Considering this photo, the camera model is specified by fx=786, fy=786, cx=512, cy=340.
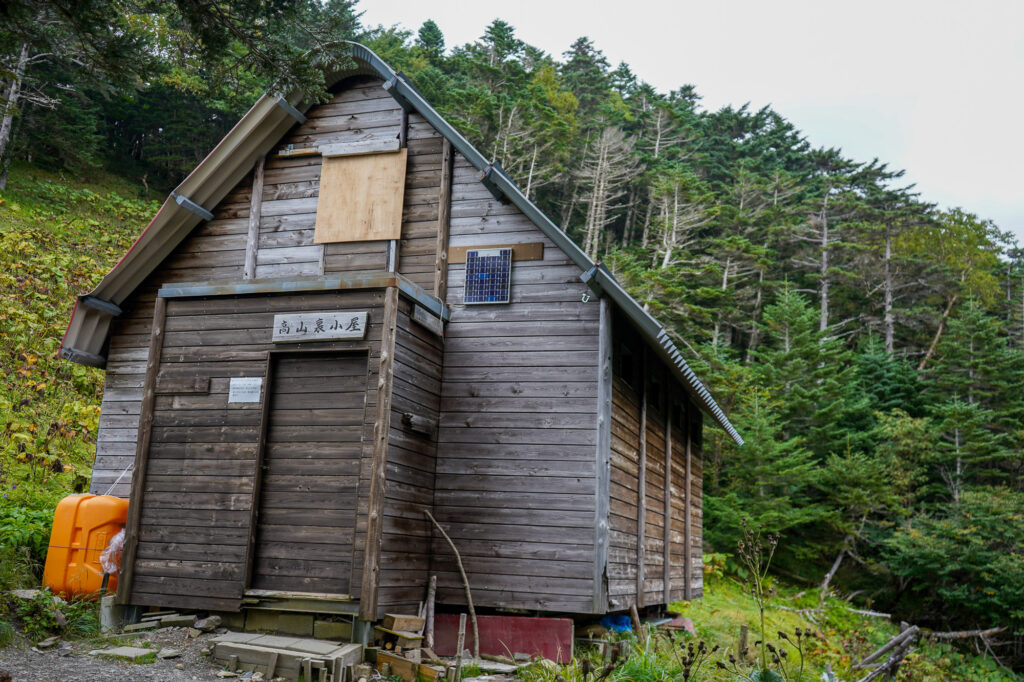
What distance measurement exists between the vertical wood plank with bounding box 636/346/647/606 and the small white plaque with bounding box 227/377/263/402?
5.72 metres

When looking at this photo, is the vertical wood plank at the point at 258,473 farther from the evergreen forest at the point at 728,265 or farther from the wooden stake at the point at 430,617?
the evergreen forest at the point at 728,265

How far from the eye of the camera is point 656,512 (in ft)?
41.9

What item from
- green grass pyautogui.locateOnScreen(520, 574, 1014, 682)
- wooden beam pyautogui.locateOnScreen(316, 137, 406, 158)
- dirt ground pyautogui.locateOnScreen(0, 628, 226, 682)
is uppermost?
wooden beam pyautogui.locateOnScreen(316, 137, 406, 158)

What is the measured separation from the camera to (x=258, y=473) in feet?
28.8

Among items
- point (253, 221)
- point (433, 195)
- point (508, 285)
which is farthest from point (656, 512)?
point (253, 221)

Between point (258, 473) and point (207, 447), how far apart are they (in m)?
0.75

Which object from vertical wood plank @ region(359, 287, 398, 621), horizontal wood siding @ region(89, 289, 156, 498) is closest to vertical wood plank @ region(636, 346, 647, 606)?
vertical wood plank @ region(359, 287, 398, 621)

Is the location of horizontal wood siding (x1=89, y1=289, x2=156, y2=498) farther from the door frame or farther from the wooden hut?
the door frame

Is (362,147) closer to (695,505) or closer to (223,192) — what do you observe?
(223,192)

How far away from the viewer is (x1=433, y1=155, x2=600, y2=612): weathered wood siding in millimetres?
9570

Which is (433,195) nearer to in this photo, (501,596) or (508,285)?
(508,285)

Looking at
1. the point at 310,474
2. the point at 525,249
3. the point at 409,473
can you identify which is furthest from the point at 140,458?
the point at 525,249

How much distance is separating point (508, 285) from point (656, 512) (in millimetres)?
4868

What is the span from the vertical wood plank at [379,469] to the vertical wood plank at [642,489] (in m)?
4.64
